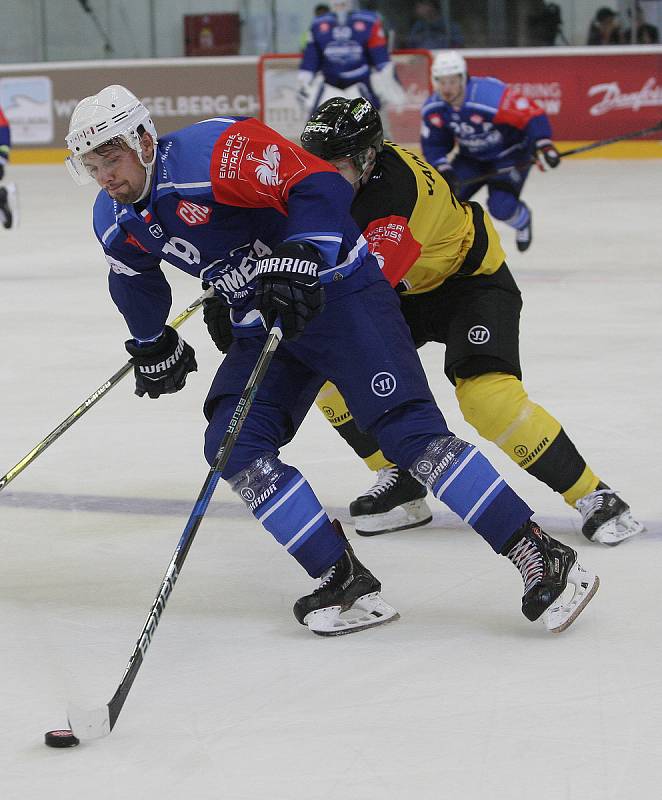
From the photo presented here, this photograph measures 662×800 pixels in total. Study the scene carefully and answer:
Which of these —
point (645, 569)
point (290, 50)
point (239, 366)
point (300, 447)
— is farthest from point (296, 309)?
point (290, 50)

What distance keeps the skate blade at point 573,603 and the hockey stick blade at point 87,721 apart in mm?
813

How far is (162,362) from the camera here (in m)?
2.83

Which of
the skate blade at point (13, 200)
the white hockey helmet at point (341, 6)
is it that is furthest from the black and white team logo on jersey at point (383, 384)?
the white hockey helmet at point (341, 6)

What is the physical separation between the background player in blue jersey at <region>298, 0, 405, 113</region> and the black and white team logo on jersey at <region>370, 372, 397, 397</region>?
30.0 feet

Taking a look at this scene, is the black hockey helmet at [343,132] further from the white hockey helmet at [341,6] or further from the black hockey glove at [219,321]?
the white hockey helmet at [341,6]

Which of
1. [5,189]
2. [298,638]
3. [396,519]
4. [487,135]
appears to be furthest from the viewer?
[5,189]

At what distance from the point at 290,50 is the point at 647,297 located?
8.28 meters

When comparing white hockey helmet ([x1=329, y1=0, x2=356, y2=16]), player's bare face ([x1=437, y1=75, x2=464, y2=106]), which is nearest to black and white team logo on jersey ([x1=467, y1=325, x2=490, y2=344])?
player's bare face ([x1=437, y1=75, x2=464, y2=106])

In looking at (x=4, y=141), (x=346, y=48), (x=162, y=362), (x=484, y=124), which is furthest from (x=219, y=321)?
(x=346, y=48)

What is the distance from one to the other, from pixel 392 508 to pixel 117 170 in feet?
3.69

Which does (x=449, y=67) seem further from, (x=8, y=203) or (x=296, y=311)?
(x=296, y=311)

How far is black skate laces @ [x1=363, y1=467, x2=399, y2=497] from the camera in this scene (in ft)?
10.4

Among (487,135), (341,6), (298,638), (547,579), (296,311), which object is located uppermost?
(341,6)

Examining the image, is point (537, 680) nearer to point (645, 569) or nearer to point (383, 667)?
point (383, 667)
